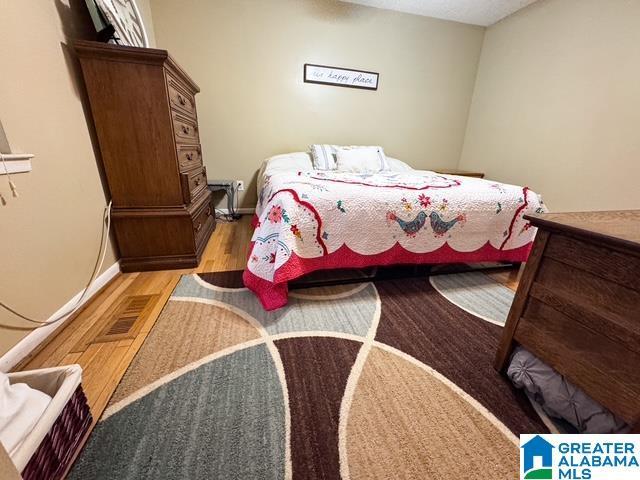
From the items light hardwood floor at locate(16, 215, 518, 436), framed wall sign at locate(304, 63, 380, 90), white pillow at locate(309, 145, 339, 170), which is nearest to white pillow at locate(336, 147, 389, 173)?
white pillow at locate(309, 145, 339, 170)

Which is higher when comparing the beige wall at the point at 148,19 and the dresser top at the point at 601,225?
the beige wall at the point at 148,19

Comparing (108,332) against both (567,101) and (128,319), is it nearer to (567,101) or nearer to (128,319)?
(128,319)

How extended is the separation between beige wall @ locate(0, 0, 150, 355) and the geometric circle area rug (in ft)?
1.64

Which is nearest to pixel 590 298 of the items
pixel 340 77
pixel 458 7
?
pixel 340 77

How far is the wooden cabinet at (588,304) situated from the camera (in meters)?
0.66

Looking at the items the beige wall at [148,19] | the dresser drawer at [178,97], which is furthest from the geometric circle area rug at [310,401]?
the beige wall at [148,19]

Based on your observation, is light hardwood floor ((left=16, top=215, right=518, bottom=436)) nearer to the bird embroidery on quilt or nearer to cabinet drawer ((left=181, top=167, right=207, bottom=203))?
cabinet drawer ((left=181, top=167, right=207, bottom=203))

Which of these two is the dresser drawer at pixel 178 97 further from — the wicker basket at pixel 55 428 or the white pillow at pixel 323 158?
the wicker basket at pixel 55 428

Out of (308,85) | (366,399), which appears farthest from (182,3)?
(366,399)

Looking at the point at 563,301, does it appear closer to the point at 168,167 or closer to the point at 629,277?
the point at 629,277

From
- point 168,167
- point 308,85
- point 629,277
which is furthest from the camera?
point 308,85

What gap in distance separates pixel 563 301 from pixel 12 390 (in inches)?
62.1

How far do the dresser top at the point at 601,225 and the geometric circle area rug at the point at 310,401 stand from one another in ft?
2.11

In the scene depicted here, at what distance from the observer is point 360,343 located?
1.17 metres
